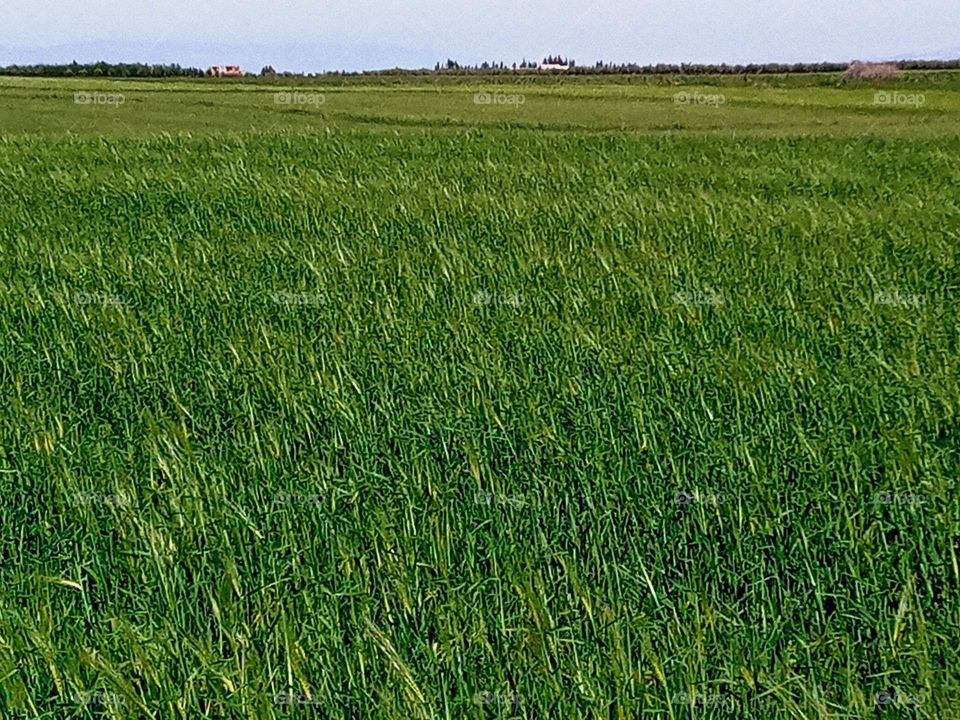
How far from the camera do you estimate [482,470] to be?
127 inches

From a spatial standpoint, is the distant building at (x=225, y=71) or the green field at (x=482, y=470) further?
the distant building at (x=225, y=71)

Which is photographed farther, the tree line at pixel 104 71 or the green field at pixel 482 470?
the tree line at pixel 104 71

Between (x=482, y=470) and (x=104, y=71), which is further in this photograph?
(x=104, y=71)

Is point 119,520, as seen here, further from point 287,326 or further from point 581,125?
point 581,125

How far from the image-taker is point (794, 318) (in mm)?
5031

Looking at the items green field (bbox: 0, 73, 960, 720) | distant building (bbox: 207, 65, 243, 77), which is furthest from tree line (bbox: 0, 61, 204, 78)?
green field (bbox: 0, 73, 960, 720)

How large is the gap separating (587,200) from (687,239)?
192 centimetres

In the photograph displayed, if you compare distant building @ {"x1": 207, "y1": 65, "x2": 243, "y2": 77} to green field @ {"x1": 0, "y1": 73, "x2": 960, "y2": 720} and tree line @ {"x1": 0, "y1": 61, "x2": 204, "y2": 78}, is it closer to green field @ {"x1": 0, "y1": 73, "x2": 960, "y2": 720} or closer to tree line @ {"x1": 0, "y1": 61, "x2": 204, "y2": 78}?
tree line @ {"x1": 0, "y1": 61, "x2": 204, "y2": 78}

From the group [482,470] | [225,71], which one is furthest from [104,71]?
[482,470]

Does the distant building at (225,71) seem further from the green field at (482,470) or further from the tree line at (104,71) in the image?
the green field at (482,470)

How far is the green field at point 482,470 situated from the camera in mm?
2223

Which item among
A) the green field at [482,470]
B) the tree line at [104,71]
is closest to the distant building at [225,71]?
the tree line at [104,71]

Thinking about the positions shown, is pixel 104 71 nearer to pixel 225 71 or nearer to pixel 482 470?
pixel 225 71

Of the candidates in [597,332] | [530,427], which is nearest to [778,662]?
[530,427]
